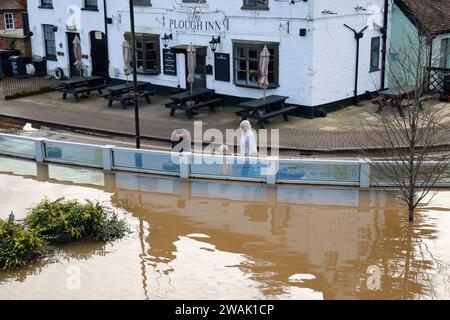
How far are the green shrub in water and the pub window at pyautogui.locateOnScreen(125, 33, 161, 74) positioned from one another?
14.7 metres

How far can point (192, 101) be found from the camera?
2327 centimetres

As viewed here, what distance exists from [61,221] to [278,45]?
12667 mm

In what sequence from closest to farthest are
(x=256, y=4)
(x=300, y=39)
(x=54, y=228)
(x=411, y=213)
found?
(x=54, y=228)
(x=411, y=213)
(x=300, y=39)
(x=256, y=4)

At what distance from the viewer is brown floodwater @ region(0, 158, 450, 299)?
402 inches

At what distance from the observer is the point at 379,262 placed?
437 inches

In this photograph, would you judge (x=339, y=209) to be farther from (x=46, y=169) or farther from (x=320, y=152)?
(x=46, y=169)

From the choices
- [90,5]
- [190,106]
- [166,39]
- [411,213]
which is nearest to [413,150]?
[411,213]

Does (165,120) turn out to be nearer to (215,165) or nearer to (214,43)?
(214,43)

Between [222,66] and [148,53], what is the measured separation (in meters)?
3.92

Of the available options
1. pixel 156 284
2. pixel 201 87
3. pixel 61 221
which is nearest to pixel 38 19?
pixel 201 87

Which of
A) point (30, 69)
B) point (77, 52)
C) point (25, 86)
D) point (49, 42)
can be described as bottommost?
point (25, 86)

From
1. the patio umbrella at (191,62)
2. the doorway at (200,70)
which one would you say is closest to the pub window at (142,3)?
the doorway at (200,70)

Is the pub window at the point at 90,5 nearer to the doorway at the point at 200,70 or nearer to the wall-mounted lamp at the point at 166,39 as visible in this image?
the wall-mounted lamp at the point at 166,39

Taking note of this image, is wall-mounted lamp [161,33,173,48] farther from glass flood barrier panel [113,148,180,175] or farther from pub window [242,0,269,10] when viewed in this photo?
glass flood barrier panel [113,148,180,175]
